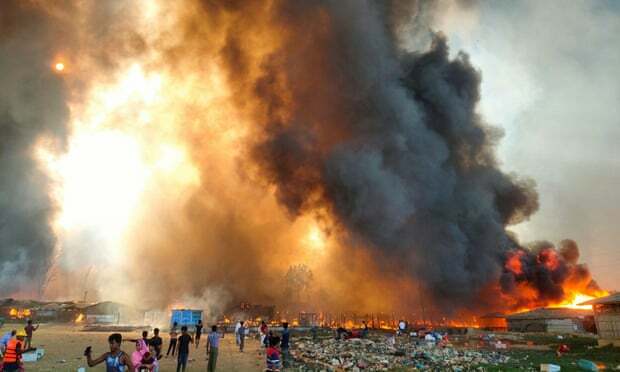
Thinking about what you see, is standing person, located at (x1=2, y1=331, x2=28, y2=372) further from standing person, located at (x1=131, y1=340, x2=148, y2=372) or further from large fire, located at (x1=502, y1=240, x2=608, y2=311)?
large fire, located at (x1=502, y1=240, x2=608, y2=311)

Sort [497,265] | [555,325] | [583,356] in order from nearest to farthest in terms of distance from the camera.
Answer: [583,356] < [555,325] < [497,265]

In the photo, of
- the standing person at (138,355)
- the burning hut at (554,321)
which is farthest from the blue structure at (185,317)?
the standing person at (138,355)

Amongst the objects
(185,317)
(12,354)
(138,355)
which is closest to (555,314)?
(185,317)

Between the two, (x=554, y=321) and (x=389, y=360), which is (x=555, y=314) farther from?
(x=389, y=360)

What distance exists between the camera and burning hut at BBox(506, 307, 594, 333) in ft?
158

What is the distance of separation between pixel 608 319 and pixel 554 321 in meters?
20.5

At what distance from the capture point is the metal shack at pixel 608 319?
30416 millimetres

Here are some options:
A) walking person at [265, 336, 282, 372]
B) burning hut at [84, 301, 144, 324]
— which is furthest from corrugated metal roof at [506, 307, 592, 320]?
burning hut at [84, 301, 144, 324]

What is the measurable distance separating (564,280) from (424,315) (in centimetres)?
3107

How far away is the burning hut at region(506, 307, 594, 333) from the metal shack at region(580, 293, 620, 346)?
58.0ft

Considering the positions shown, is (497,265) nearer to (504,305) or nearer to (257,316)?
(504,305)

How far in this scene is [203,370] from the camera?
18547mm

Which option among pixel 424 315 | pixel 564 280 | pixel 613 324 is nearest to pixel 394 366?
pixel 613 324

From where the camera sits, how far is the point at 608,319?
31188 millimetres
